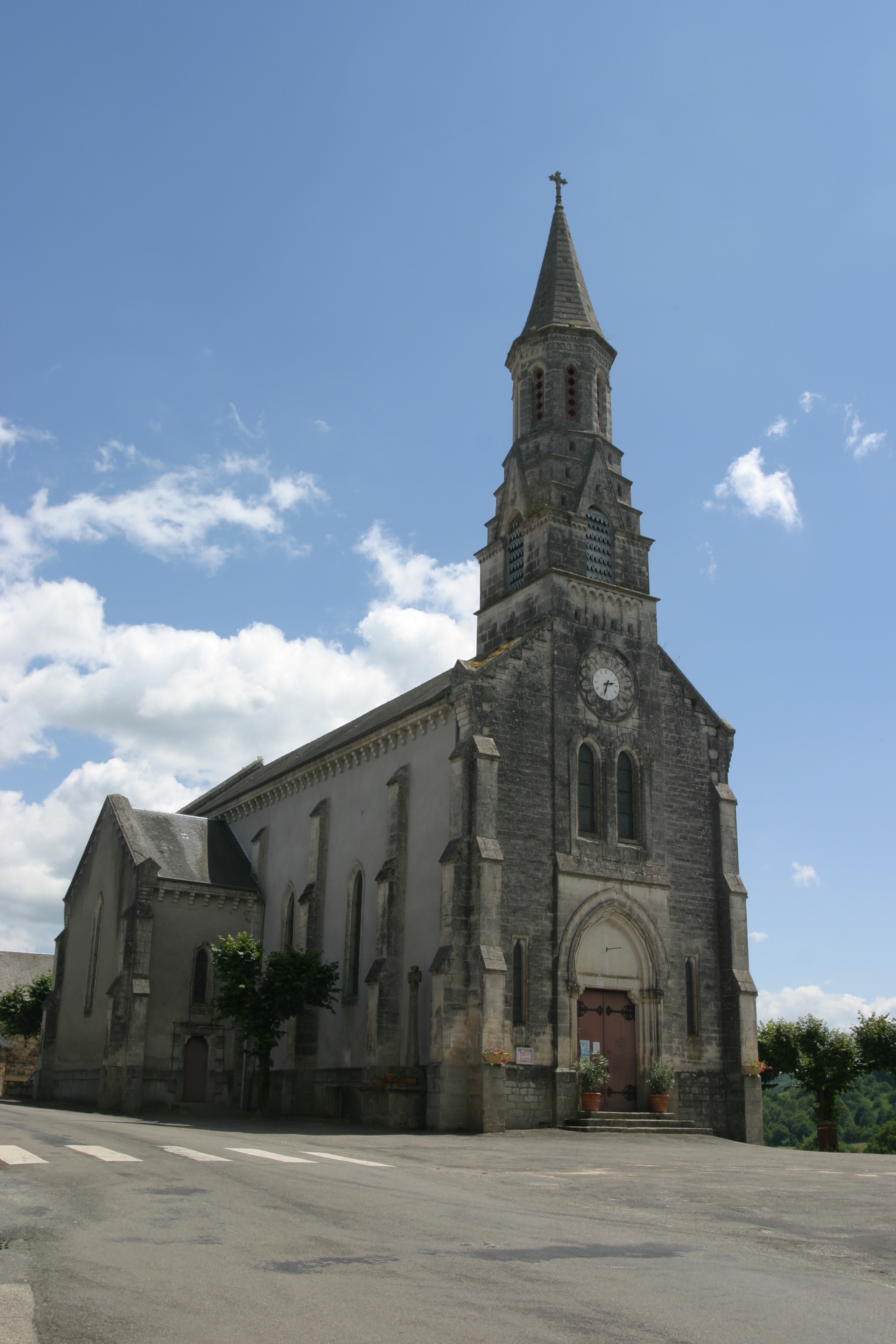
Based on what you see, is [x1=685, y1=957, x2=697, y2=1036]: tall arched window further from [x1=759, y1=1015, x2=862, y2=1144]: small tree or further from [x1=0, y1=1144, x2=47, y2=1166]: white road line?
[x1=0, y1=1144, x2=47, y2=1166]: white road line

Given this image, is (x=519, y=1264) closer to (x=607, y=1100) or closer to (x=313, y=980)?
(x=607, y=1100)

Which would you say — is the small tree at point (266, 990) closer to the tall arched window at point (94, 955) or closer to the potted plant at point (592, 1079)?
the potted plant at point (592, 1079)

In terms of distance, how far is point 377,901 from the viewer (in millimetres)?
31859

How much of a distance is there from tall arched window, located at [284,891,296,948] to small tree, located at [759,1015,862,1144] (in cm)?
1704

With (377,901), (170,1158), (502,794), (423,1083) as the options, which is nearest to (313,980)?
(377,901)

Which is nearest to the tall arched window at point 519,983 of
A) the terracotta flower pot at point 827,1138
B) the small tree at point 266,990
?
the small tree at point 266,990

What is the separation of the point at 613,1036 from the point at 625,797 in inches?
258

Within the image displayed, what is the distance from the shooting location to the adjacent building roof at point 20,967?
2571 inches

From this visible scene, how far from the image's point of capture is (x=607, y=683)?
105 ft

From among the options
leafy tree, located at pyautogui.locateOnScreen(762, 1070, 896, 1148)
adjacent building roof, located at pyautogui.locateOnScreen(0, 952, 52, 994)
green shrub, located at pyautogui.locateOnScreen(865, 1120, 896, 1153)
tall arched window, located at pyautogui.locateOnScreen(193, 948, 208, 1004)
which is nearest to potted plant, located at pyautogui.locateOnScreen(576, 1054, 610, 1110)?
tall arched window, located at pyautogui.locateOnScreen(193, 948, 208, 1004)

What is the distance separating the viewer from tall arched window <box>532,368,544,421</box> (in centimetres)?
3603

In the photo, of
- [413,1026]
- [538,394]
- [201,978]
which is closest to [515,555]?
[538,394]

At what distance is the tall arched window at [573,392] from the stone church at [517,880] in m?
0.08

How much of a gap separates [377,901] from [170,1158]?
16.0m
